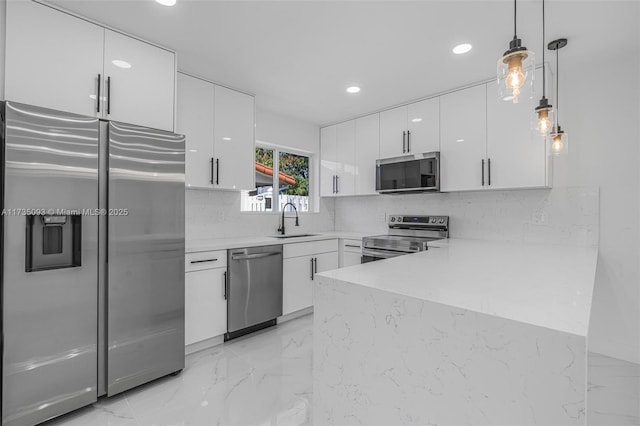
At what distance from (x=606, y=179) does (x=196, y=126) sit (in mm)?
3651

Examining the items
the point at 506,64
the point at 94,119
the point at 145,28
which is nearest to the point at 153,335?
the point at 94,119

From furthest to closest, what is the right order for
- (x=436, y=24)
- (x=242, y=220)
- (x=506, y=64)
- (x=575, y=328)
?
1. (x=242, y=220)
2. (x=436, y=24)
3. (x=506, y=64)
4. (x=575, y=328)

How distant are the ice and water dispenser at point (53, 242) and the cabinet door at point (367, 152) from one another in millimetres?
2968

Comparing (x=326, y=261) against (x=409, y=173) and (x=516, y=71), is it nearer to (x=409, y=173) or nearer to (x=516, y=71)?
(x=409, y=173)

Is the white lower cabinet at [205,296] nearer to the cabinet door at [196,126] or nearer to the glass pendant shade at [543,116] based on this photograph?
A: the cabinet door at [196,126]

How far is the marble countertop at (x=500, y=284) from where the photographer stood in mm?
835

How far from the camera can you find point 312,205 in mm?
4625

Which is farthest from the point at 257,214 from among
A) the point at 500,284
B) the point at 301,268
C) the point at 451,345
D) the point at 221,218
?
the point at 451,345

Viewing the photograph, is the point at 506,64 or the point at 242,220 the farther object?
the point at 242,220

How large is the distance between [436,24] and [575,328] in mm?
2062

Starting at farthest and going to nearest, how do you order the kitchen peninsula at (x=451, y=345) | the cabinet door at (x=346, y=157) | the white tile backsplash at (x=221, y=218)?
the cabinet door at (x=346, y=157), the white tile backsplash at (x=221, y=218), the kitchen peninsula at (x=451, y=345)

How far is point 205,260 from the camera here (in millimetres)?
2738

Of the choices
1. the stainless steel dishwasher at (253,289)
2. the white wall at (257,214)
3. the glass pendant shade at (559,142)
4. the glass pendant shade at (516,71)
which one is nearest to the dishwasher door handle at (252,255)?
the stainless steel dishwasher at (253,289)

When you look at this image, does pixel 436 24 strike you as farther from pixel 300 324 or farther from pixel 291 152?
pixel 300 324
